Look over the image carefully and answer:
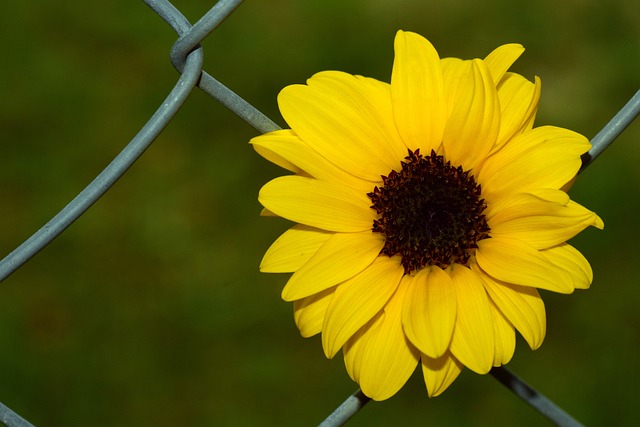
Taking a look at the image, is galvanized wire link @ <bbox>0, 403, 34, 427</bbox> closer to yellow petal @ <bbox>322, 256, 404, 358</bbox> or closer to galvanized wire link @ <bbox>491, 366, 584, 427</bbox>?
yellow petal @ <bbox>322, 256, 404, 358</bbox>

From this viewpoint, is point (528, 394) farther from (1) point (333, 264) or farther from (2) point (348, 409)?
(1) point (333, 264)

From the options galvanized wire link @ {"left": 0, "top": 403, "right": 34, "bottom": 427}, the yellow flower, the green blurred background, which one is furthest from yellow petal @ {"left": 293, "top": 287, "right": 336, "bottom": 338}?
the green blurred background

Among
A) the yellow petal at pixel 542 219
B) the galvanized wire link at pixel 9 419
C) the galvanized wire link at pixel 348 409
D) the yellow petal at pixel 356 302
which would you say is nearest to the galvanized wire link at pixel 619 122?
the yellow petal at pixel 542 219

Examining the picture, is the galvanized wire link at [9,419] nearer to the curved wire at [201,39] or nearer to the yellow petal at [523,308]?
the curved wire at [201,39]

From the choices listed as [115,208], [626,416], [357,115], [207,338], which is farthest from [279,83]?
[357,115]

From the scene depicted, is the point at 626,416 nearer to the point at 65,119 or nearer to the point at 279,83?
the point at 279,83

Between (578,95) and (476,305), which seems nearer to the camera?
(476,305)
